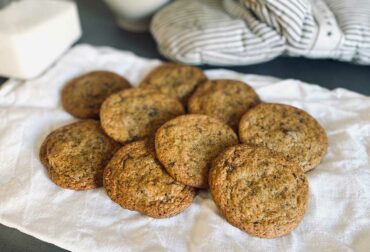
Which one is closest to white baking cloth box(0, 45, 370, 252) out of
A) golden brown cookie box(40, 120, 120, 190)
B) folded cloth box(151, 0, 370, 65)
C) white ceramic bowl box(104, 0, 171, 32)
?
golden brown cookie box(40, 120, 120, 190)

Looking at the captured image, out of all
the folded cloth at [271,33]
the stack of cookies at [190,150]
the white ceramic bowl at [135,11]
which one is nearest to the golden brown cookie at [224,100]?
the stack of cookies at [190,150]

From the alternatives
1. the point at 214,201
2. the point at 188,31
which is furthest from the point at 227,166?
the point at 188,31

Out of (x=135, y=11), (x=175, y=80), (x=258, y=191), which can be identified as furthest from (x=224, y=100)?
(x=135, y=11)

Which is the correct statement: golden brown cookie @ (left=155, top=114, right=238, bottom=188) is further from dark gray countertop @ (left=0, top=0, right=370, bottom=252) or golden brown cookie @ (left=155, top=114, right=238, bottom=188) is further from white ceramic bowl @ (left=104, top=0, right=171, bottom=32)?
white ceramic bowl @ (left=104, top=0, right=171, bottom=32)

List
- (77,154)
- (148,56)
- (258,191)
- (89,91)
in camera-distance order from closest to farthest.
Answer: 1. (258,191)
2. (77,154)
3. (89,91)
4. (148,56)

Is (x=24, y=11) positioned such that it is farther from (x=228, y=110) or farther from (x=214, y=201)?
(x=214, y=201)

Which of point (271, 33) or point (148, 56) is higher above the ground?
point (271, 33)

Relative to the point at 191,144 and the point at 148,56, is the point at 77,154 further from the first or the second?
the point at 148,56
